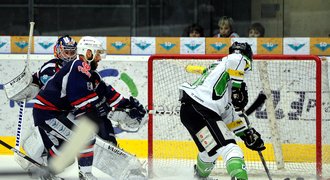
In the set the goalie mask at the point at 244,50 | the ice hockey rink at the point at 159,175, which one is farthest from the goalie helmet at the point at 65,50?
the goalie mask at the point at 244,50

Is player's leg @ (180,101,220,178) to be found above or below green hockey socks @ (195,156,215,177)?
above

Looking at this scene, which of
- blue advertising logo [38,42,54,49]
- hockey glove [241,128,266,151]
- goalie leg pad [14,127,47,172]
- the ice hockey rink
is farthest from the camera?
blue advertising logo [38,42,54,49]

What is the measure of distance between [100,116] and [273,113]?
1536mm

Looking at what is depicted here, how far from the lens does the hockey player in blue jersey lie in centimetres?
648

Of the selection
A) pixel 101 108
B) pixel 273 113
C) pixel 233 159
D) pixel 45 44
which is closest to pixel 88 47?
pixel 101 108

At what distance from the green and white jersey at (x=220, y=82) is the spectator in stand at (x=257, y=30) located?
2.43 m

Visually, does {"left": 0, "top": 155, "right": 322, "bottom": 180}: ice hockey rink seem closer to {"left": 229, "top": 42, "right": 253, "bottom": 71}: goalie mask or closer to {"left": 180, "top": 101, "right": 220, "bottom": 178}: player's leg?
{"left": 180, "top": 101, "right": 220, "bottom": 178}: player's leg

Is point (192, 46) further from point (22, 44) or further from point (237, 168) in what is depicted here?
point (237, 168)

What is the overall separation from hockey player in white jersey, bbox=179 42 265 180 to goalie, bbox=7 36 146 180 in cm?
53

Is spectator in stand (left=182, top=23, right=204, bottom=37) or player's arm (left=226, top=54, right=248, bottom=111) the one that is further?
spectator in stand (left=182, top=23, right=204, bottom=37)

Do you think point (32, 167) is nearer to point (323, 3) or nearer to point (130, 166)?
point (130, 166)

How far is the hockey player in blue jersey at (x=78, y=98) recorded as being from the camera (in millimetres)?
6477

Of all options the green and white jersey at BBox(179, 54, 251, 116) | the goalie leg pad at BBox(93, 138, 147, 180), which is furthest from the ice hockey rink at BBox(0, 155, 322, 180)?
the green and white jersey at BBox(179, 54, 251, 116)

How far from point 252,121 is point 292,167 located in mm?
592
